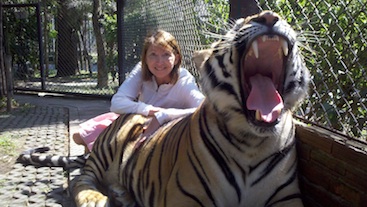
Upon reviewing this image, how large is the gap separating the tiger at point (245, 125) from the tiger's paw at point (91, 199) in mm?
663

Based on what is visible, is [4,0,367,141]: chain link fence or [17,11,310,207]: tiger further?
[4,0,367,141]: chain link fence

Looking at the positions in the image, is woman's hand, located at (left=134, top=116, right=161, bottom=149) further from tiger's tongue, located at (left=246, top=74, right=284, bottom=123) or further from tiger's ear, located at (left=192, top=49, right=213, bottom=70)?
tiger's tongue, located at (left=246, top=74, right=284, bottom=123)

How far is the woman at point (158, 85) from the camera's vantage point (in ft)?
12.7

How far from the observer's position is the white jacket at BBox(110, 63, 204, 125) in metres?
3.82

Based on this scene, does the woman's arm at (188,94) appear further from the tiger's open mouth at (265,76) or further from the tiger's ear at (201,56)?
the tiger's open mouth at (265,76)

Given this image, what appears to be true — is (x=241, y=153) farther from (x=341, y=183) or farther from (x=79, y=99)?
(x=79, y=99)

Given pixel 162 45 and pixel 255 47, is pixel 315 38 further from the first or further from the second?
pixel 162 45

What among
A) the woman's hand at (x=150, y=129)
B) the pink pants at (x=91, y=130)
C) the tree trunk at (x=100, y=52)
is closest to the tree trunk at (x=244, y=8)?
the woman's hand at (x=150, y=129)

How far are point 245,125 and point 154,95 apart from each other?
71.9 inches

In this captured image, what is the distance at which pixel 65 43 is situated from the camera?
15.0 meters

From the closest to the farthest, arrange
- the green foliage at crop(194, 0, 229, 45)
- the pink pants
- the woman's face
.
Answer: the woman's face, the green foliage at crop(194, 0, 229, 45), the pink pants

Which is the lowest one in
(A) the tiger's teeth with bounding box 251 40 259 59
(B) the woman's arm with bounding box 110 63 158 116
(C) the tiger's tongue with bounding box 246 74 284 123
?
(B) the woman's arm with bounding box 110 63 158 116

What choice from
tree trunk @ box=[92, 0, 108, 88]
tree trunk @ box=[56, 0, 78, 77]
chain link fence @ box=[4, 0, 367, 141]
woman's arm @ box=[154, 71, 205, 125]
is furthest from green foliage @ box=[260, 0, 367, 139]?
tree trunk @ box=[56, 0, 78, 77]

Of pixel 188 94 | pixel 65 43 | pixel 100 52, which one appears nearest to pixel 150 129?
pixel 188 94
